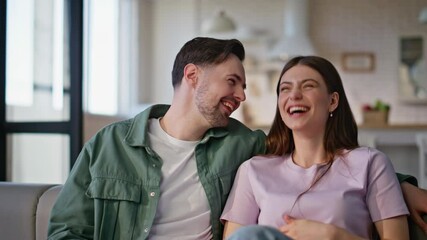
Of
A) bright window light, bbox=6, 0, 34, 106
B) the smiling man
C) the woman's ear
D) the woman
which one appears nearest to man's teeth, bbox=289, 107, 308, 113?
the woman

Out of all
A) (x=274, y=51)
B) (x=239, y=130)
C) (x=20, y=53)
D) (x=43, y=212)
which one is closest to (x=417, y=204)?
(x=239, y=130)

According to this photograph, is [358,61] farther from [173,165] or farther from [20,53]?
[173,165]

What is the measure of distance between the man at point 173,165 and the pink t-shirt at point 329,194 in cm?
13

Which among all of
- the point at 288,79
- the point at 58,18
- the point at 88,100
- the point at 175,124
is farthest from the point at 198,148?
the point at 88,100

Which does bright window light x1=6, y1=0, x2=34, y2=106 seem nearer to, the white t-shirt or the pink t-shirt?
the white t-shirt

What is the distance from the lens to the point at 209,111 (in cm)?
181

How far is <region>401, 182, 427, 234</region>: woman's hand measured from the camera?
152 centimetres

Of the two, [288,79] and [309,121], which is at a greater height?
[288,79]

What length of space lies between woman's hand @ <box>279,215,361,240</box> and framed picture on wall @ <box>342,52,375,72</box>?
15.8 ft

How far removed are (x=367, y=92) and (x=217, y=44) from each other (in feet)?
14.7

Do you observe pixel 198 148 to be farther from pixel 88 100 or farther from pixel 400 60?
pixel 400 60

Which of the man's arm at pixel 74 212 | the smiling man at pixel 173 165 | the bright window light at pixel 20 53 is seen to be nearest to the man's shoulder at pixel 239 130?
the smiling man at pixel 173 165

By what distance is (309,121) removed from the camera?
5.42 feet

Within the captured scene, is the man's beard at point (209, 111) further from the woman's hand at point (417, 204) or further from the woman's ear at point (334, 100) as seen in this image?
the woman's hand at point (417, 204)
